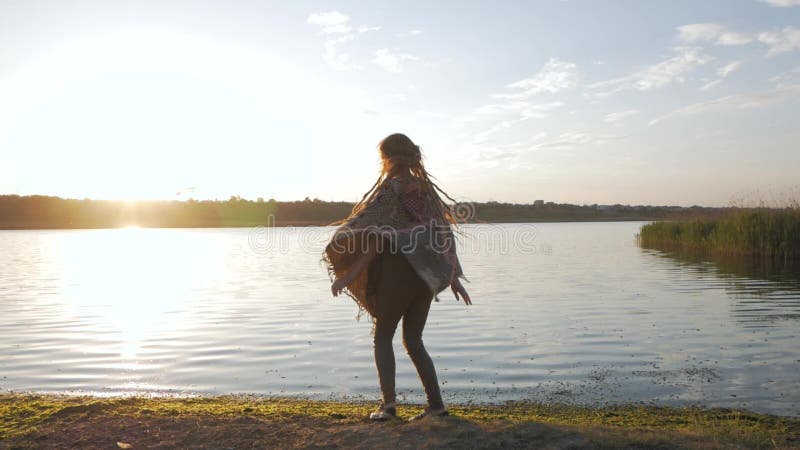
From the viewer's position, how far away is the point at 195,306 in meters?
14.4

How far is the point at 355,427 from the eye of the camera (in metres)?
4.85

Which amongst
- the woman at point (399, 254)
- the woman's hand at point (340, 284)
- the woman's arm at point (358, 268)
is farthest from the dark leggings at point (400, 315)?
the woman's hand at point (340, 284)

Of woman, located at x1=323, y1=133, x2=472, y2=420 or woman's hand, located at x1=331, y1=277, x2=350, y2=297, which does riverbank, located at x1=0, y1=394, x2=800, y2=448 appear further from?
woman's hand, located at x1=331, y1=277, x2=350, y2=297

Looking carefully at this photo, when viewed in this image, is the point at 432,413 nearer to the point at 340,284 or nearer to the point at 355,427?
the point at 355,427

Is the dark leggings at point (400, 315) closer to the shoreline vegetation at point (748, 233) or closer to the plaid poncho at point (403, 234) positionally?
the plaid poncho at point (403, 234)

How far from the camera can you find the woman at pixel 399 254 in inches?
202

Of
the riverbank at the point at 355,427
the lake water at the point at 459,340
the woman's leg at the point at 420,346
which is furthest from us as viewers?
the lake water at the point at 459,340

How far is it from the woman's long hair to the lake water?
233 cm

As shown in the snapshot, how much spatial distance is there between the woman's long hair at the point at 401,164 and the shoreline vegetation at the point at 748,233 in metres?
21.1

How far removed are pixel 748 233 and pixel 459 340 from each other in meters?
18.2

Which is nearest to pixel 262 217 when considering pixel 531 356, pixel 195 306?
pixel 195 306

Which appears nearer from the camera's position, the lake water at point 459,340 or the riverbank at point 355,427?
the riverbank at point 355,427

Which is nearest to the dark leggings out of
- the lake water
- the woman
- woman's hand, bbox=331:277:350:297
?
the woman

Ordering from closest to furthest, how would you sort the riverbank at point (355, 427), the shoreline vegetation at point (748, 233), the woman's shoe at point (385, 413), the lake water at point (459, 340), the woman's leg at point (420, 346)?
1. the riverbank at point (355, 427)
2. the woman's shoe at point (385, 413)
3. the woman's leg at point (420, 346)
4. the lake water at point (459, 340)
5. the shoreline vegetation at point (748, 233)
